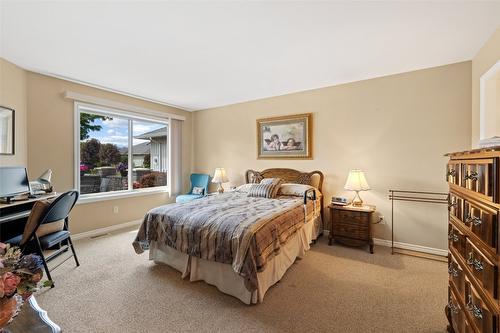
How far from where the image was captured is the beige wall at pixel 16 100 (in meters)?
2.75

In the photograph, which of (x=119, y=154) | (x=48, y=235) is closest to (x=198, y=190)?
(x=119, y=154)

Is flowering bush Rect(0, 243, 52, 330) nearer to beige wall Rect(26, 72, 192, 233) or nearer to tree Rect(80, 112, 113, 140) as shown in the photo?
beige wall Rect(26, 72, 192, 233)

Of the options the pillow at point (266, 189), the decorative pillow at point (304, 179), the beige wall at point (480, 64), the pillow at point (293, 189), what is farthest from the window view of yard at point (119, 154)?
the beige wall at point (480, 64)

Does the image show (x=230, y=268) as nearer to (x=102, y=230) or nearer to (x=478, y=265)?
(x=478, y=265)

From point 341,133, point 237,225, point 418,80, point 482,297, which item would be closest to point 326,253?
point 237,225

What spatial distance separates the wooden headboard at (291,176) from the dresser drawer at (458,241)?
2.30 metres

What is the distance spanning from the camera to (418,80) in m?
3.11

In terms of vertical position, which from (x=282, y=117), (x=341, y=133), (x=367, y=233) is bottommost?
(x=367, y=233)

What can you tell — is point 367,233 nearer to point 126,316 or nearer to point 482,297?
point 482,297

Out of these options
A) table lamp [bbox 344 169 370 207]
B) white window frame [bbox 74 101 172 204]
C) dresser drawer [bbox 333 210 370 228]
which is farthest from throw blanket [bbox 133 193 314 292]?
white window frame [bbox 74 101 172 204]

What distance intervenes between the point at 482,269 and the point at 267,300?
62.2 inches

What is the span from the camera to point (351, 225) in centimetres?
322

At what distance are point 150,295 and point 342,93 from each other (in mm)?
3829

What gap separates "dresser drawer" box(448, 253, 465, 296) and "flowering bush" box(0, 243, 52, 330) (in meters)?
2.19
